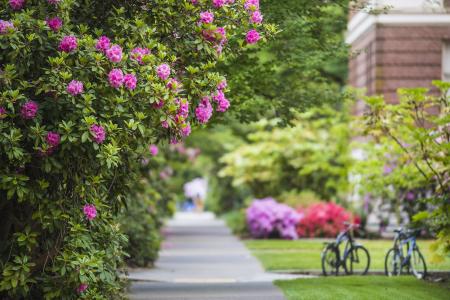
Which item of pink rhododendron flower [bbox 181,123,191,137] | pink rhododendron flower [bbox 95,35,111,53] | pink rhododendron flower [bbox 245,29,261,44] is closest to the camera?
pink rhododendron flower [bbox 95,35,111,53]

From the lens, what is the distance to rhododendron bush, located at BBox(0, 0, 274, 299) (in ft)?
28.8

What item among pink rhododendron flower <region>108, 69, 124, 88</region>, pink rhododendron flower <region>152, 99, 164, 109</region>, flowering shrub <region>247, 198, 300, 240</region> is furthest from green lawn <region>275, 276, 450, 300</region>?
flowering shrub <region>247, 198, 300, 240</region>

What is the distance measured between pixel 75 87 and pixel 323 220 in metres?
19.3

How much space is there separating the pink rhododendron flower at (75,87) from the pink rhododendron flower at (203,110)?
A: 1.50 meters

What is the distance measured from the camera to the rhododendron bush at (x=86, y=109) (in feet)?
28.8

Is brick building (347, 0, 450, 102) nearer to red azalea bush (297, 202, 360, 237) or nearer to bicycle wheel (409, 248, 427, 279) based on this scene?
red azalea bush (297, 202, 360, 237)

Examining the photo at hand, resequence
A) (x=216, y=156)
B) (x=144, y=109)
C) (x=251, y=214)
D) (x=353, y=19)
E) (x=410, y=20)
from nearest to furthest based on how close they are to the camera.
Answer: (x=144, y=109)
(x=410, y=20)
(x=251, y=214)
(x=353, y=19)
(x=216, y=156)

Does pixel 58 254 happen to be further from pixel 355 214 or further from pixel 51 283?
pixel 355 214

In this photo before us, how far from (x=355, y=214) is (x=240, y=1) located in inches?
706

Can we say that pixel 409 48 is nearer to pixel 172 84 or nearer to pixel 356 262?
pixel 356 262

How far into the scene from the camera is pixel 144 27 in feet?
31.4

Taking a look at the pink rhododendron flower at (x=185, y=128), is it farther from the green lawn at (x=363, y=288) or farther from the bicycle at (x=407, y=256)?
the bicycle at (x=407, y=256)

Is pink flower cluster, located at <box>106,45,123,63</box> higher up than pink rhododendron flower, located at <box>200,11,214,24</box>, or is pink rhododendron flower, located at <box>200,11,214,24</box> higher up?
pink rhododendron flower, located at <box>200,11,214,24</box>

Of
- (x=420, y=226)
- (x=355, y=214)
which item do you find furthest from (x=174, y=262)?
(x=355, y=214)
